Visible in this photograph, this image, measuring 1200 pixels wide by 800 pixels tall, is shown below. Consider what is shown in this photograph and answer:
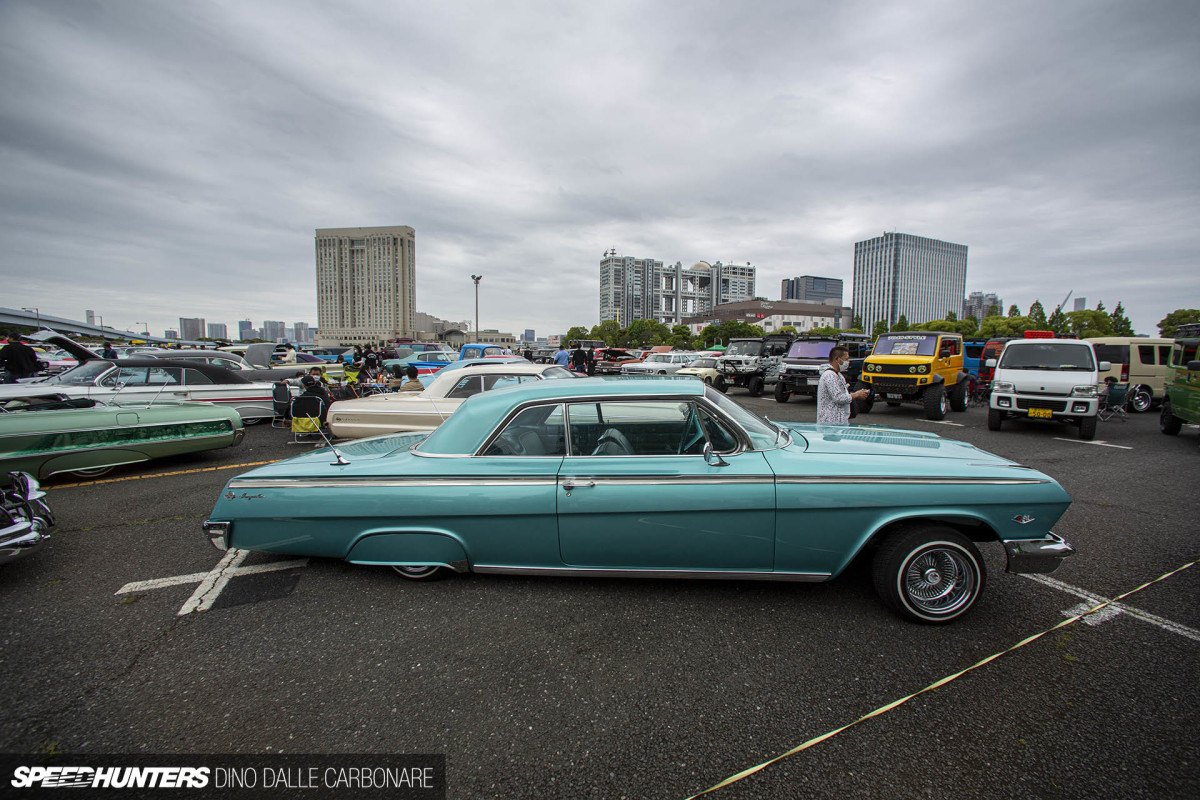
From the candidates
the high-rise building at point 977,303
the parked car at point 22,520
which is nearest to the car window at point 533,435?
the parked car at point 22,520

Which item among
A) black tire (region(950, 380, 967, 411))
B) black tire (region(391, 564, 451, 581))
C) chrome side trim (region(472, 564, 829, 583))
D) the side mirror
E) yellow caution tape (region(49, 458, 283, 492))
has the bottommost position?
yellow caution tape (region(49, 458, 283, 492))

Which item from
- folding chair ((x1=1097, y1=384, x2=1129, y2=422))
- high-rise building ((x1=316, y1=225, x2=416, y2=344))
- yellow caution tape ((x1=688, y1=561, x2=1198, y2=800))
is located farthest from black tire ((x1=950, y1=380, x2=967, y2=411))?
high-rise building ((x1=316, y1=225, x2=416, y2=344))

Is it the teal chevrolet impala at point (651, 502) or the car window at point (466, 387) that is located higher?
the car window at point (466, 387)

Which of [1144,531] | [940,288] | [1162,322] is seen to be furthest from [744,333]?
[940,288]

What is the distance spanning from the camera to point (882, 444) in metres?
3.22

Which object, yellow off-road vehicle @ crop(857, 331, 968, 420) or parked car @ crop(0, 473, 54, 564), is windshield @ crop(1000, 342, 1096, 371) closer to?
yellow off-road vehicle @ crop(857, 331, 968, 420)

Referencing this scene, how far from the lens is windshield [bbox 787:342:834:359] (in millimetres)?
13984

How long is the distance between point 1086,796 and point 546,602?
2404 mm

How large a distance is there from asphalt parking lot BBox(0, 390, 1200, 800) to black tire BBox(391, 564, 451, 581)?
0.05 meters

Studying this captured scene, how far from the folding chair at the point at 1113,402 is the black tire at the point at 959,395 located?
2.44m

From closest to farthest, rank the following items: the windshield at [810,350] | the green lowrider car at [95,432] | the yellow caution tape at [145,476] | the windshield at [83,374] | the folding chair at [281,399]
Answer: the green lowrider car at [95,432], the yellow caution tape at [145,476], the windshield at [83,374], the folding chair at [281,399], the windshield at [810,350]

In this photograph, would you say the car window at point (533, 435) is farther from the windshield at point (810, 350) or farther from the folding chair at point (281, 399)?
the windshield at point (810, 350)

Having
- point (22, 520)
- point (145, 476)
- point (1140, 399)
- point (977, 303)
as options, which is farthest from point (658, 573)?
point (977, 303)

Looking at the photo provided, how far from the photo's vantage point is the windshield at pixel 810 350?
14.0 metres
